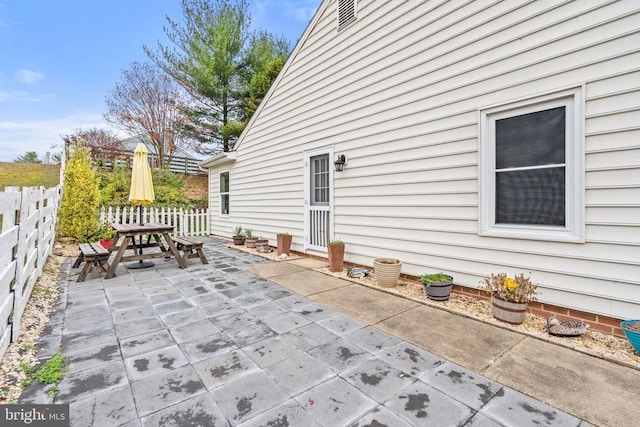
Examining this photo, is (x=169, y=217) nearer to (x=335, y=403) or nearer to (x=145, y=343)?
(x=145, y=343)

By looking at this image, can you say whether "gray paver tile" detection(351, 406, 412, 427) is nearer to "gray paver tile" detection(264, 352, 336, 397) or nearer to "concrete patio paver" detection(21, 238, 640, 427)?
"concrete patio paver" detection(21, 238, 640, 427)

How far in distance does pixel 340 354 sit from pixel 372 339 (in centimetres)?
40

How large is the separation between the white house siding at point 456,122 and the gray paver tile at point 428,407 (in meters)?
2.01

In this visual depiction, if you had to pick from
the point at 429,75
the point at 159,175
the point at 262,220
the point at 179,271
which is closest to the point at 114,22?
the point at 159,175

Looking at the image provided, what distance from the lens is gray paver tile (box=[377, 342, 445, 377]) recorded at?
2061mm

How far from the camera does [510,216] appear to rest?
127 inches

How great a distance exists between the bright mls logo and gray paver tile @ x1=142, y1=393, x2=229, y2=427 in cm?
46

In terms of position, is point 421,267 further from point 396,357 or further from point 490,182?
point 396,357

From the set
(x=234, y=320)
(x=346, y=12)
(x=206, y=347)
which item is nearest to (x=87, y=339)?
(x=206, y=347)

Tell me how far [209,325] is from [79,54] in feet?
55.1

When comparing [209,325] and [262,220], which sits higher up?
[262,220]

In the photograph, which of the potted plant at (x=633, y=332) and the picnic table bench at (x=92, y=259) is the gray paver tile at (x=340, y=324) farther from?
the picnic table bench at (x=92, y=259)

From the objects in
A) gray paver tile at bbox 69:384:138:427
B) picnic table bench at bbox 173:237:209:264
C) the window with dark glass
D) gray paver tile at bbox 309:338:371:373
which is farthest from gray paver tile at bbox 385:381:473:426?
picnic table bench at bbox 173:237:209:264

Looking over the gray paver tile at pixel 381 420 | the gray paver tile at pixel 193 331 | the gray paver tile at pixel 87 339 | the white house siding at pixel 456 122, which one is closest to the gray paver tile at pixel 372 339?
the gray paver tile at pixel 381 420
